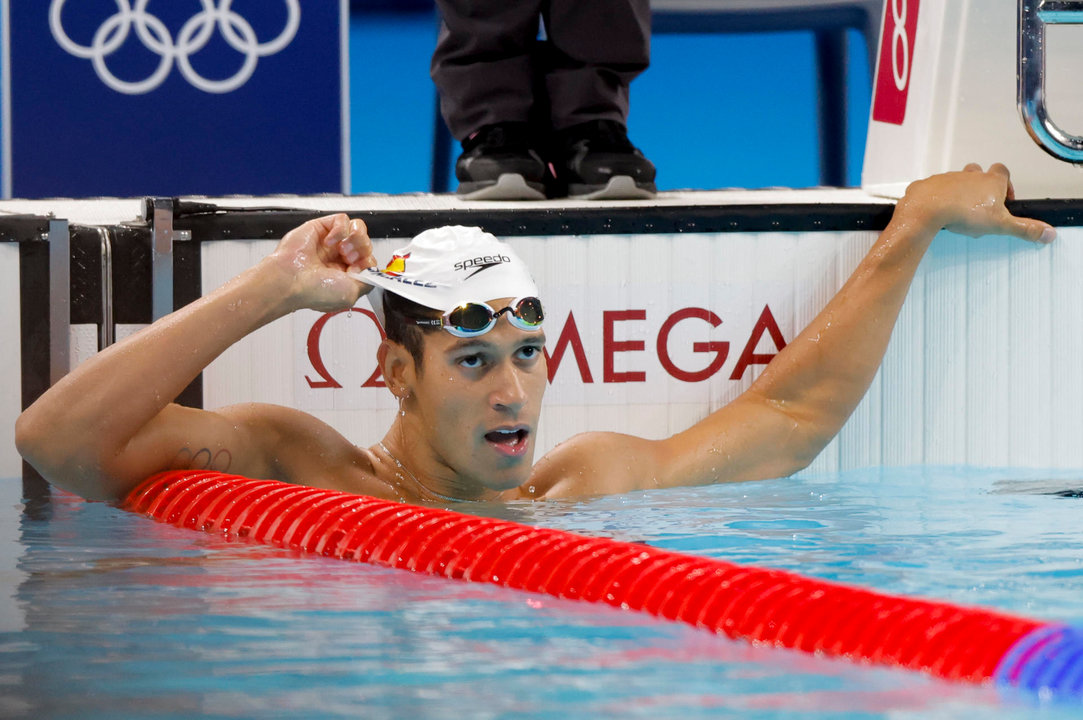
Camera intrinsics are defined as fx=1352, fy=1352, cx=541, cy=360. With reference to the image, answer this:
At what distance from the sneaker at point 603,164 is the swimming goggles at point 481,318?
3.09 ft

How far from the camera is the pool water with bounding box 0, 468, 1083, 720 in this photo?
1543mm

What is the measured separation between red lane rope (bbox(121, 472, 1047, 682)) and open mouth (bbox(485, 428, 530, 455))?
10.3 inches

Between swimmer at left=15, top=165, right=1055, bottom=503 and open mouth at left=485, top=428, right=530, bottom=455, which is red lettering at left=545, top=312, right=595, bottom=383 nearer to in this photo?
swimmer at left=15, top=165, right=1055, bottom=503

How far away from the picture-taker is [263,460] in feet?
9.29

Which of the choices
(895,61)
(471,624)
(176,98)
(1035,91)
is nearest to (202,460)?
(471,624)

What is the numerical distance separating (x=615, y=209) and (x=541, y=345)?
2.49 feet

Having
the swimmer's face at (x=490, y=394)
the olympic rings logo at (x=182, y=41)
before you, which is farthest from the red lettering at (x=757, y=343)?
the olympic rings logo at (x=182, y=41)

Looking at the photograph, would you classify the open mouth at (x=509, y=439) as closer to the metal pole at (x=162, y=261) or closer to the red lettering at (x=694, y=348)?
the red lettering at (x=694, y=348)

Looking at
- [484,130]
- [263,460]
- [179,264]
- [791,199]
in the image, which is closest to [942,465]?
[791,199]

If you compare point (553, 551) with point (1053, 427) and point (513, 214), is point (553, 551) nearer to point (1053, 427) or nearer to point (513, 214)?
point (513, 214)

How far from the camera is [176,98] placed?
533cm

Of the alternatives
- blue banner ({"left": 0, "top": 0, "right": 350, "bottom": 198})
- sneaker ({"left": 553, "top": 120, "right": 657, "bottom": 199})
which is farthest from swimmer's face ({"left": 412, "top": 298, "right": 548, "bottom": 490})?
blue banner ({"left": 0, "top": 0, "right": 350, "bottom": 198})

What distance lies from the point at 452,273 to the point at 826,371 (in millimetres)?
988

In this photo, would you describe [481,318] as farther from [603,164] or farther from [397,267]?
[603,164]
